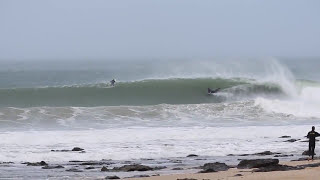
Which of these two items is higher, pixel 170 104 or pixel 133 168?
pixel 170 104

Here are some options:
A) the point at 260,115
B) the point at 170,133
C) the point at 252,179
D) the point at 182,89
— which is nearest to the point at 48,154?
the point at 170,133

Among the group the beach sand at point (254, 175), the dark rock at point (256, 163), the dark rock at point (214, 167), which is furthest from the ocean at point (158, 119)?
the beach sand at point (254, 175)

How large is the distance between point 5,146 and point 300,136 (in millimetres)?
9609

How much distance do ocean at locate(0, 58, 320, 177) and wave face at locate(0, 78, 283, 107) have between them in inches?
2.1

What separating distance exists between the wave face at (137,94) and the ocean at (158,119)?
0.05m

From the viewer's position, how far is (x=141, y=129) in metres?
22.7

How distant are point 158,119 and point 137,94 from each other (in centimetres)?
1132

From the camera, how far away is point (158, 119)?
1040 inches

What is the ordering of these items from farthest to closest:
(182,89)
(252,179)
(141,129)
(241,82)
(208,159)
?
1. (241,82)
2. (182,89)
3. (141,129)
4. (208,159)
5. (252,179)

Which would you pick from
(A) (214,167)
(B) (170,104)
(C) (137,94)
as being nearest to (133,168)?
(A) (214,167)

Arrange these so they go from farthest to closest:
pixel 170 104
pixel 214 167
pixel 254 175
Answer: pixel 170 104 → pixel 214 167 → pixel 254 175

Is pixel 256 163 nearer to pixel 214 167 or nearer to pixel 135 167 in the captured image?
pixel 214 167

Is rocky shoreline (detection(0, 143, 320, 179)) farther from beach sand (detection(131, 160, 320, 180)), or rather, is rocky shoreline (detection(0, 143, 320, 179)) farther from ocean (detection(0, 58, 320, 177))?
ocean (detection(0, 58, 320, 177))

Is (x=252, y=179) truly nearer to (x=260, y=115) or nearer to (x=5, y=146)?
(x=5, y=146)
